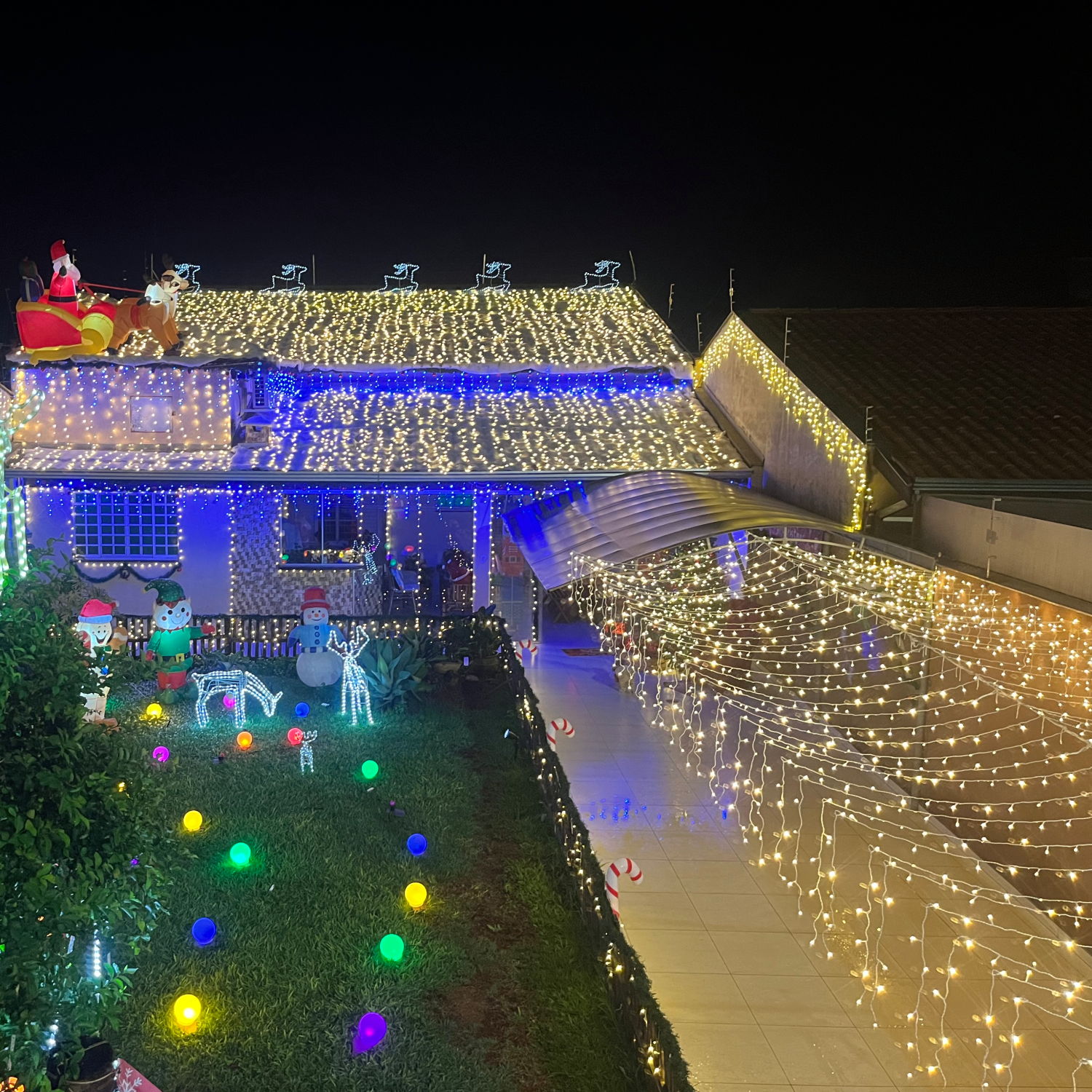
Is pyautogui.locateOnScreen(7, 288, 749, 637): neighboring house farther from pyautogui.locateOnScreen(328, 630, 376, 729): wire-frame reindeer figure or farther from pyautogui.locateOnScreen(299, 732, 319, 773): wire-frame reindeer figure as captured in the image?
pyautogui.locateOnScreen(299, 732, 319, 773): wire-frame reindeer figure

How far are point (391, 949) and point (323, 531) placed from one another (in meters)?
10.9

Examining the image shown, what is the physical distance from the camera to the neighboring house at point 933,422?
29.5ft

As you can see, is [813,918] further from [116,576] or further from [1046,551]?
[116,576]

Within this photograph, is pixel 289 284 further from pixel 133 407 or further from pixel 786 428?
pixel 786 428

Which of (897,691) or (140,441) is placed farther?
(140,441)

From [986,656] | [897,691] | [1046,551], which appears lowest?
[897,691]

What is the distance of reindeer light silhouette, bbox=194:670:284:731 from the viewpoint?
12.1m

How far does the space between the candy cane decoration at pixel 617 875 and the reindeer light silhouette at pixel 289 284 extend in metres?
16.6

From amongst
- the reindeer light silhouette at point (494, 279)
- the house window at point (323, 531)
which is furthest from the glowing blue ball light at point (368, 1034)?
the reindeer light silhouette at point (494, 279)

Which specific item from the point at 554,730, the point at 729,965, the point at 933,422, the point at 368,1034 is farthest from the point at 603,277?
the point at 368,1034

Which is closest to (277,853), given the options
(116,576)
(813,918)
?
(813,918)

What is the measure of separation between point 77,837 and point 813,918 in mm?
6244

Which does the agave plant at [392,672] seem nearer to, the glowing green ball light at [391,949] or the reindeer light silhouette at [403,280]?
the glowing green ball light at [391,949]

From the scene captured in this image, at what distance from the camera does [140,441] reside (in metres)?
16.2
